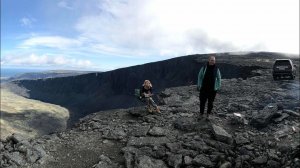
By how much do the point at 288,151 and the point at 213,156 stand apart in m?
2.63

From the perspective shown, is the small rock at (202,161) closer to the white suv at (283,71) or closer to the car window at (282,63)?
the white suv at (283,71)

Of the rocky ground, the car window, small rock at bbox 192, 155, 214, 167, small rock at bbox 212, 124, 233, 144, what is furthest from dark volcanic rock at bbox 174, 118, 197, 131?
the car window

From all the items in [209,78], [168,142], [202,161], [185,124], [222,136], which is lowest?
[202,161]

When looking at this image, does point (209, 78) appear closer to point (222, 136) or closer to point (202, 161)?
point (222, 136)

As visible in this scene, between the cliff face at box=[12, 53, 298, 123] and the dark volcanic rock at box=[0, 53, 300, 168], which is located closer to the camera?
the dark volcanic rock at box=[0, 53, 300, 168]

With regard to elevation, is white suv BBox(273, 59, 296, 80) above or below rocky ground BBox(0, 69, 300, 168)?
above

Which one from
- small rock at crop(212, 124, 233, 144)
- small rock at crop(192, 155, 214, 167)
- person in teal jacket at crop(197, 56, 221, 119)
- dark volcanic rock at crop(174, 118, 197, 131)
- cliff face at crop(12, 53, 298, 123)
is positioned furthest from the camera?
cliff face at crop(12, 53, 298, 123)

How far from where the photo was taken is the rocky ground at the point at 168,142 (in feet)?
41.8

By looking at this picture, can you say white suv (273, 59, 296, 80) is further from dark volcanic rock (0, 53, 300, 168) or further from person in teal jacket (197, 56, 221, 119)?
person in teal jacket (197, 56, 221, 119)

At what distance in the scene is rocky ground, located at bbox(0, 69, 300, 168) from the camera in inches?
502

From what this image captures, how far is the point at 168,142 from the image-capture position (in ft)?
47.2

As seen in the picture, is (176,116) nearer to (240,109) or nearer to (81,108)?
(240,109)

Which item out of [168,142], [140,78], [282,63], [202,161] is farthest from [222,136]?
[140,78]

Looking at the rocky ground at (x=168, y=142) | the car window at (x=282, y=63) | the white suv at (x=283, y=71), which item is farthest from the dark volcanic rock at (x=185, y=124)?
the car window at (x=282, y=63)
